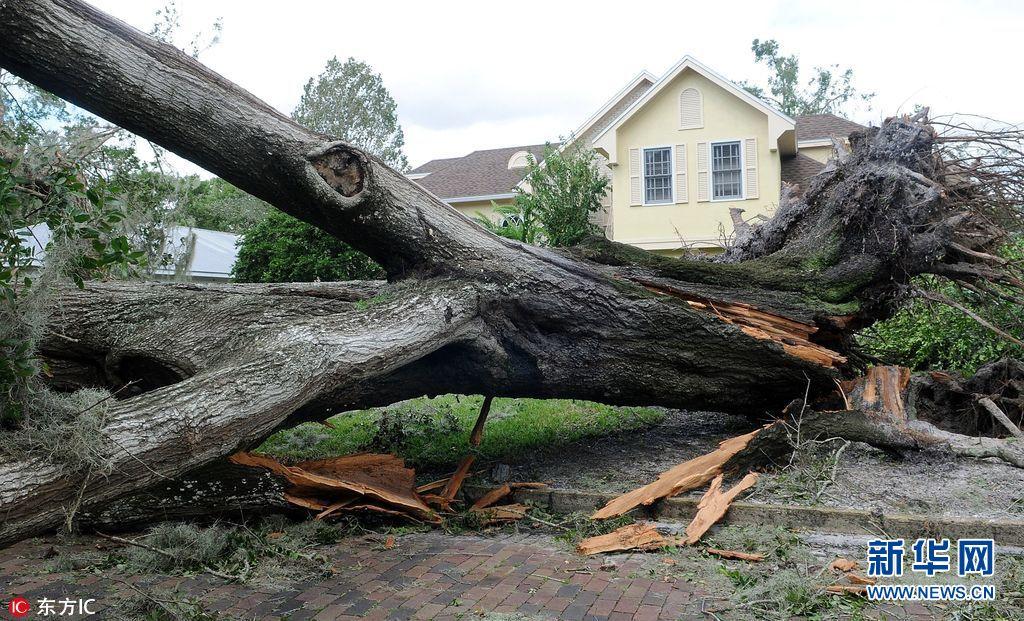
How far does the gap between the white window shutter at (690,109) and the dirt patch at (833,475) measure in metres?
14.8

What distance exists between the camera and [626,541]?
4.54 meters

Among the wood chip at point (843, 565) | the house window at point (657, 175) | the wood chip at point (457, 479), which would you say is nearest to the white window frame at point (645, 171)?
the house window at point (657, 175)

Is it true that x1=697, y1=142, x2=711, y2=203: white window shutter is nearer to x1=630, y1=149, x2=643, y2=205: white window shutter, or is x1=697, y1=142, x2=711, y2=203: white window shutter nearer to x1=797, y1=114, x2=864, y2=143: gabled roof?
x1=630, y1=149, x2=643, y2=205: white window shutter

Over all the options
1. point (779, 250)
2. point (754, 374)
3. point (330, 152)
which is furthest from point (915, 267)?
point (330, 152)

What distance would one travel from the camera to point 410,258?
547 cm

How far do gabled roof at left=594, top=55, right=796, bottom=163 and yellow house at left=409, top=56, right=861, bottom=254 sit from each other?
0.08 feet

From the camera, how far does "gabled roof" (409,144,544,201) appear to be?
81.7ft

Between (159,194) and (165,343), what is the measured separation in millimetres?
4446

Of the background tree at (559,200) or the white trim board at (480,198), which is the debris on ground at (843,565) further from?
the white trim board at (480,198)

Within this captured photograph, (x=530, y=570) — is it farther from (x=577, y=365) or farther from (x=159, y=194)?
(x=159, y=194)

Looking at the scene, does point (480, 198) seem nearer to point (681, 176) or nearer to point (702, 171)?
point (681, 176)

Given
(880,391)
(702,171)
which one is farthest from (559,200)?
(880,391)

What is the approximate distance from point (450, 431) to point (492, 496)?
2.34 metres

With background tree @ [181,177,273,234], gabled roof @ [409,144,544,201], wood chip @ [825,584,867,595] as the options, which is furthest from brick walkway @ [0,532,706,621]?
background tree @ [181,177,273,234]
